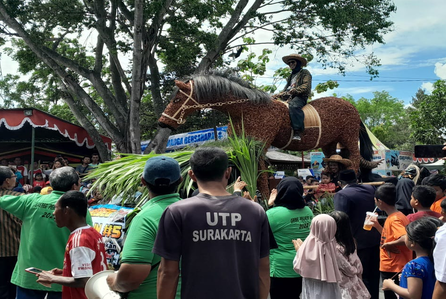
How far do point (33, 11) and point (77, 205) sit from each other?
11.1 meters

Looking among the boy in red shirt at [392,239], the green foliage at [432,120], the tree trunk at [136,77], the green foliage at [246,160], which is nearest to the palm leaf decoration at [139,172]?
the green foliage at [246,160]

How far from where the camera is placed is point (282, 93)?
8.11 meters

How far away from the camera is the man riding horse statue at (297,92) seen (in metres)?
7.75

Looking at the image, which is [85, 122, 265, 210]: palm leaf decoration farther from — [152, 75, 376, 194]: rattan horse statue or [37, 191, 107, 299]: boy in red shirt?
[37, 191, 107, 299]: boy in red shirt

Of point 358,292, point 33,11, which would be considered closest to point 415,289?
point 358,292

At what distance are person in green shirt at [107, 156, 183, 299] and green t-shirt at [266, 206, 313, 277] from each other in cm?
155

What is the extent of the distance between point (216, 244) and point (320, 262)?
1789mm

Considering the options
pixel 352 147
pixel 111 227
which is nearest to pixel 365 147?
pixel 352 147

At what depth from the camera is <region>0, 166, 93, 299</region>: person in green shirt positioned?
374cm

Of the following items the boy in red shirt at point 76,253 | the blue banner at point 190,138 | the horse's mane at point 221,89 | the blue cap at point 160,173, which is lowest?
the boy in red shirt at point 76,253

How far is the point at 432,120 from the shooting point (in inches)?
758

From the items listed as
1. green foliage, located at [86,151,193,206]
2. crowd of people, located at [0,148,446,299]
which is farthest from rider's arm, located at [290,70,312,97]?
crowd of people, located at [0,148,446,299]

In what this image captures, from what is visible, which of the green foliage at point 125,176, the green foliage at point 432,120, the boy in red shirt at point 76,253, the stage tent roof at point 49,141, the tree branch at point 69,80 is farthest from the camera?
the green foliage at point 432,120

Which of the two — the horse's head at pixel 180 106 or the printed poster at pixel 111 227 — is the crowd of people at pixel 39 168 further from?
the printed poster at pixel 111 227
